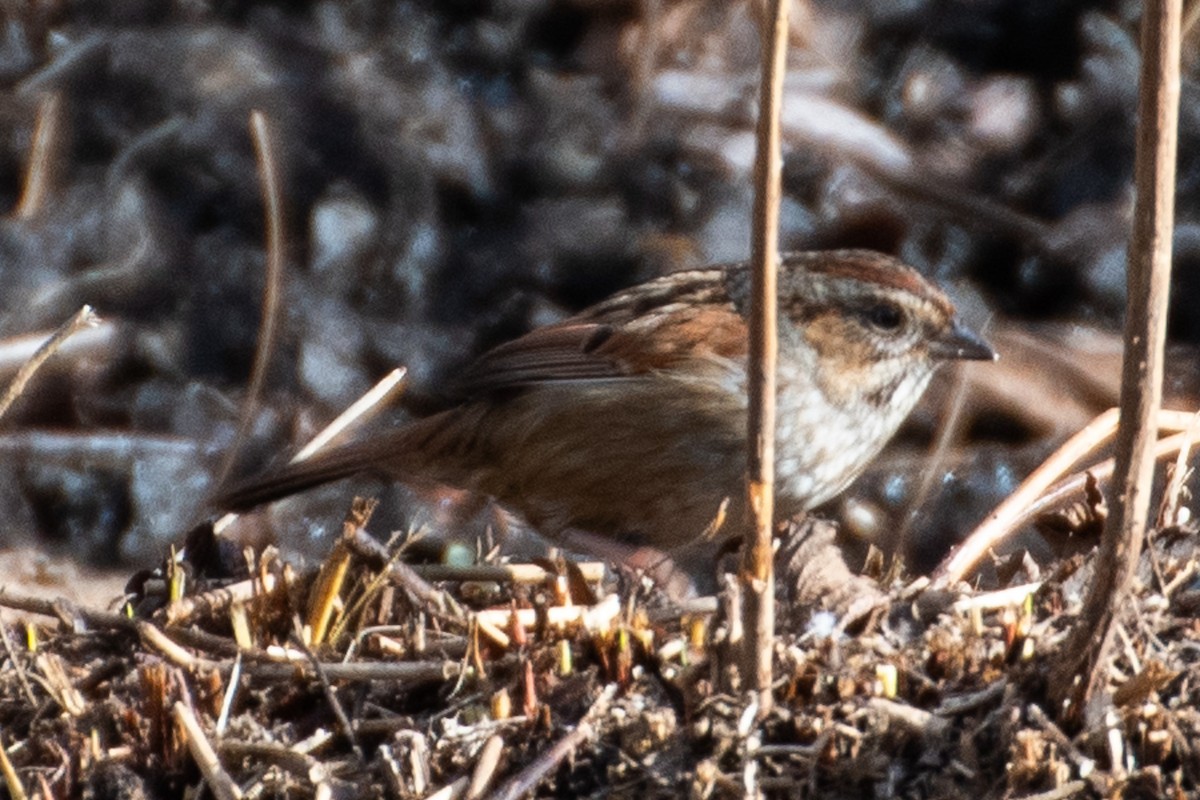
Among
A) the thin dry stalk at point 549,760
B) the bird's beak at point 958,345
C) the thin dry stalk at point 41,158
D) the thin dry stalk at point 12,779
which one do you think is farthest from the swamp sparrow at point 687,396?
the thin dry stalk at point 41,158

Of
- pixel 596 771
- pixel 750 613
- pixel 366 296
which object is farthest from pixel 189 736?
pixel 366 296

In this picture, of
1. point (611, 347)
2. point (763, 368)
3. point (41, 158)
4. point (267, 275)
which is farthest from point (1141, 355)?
point (41, 158)

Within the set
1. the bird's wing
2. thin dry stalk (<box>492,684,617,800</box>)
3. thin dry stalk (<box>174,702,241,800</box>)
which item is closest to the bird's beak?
the bird's wing

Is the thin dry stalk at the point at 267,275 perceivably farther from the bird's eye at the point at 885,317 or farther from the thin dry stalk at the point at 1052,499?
the thin dry stalk at the point at 1052,499

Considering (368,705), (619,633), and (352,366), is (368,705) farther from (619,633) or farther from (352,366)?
(352,366)

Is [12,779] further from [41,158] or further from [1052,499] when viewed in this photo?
[41,158]
